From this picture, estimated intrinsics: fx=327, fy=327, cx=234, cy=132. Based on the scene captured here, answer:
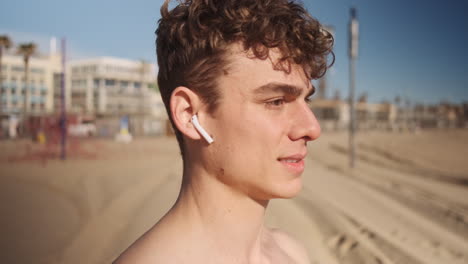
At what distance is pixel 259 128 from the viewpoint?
1.28m

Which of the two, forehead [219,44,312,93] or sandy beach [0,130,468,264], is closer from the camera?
forehead [219,44,312,93]

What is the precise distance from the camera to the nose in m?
1.32

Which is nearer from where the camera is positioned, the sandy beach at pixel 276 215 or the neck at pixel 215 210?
the neck at pixel 215 210

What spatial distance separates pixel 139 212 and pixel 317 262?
315 centimetres

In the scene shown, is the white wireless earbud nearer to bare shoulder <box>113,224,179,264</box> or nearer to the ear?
the ear

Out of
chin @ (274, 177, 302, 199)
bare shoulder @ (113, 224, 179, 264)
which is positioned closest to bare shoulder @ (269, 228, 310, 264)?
chin @ (274, 177, 302, 199)

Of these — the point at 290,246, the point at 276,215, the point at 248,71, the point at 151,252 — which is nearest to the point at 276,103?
the point at 248,71

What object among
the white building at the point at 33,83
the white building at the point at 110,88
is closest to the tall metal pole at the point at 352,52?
the white building at the point at 110,88

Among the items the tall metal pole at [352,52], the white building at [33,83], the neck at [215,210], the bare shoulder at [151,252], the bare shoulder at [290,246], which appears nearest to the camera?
the bare shoulder at [151,252]

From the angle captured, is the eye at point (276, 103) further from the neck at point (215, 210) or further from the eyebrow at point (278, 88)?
the neck at point (215, 210)

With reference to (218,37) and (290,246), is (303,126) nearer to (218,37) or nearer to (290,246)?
(218,37)

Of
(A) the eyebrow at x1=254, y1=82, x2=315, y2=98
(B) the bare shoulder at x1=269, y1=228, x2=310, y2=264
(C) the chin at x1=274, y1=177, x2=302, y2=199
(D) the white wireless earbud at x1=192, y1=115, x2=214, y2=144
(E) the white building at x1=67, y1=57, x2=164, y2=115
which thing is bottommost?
(B) the bare shoulder at x1=269, y1=228, x2=310, y2=264

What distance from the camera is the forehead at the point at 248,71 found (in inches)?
50.1

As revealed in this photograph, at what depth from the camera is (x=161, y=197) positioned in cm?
661
